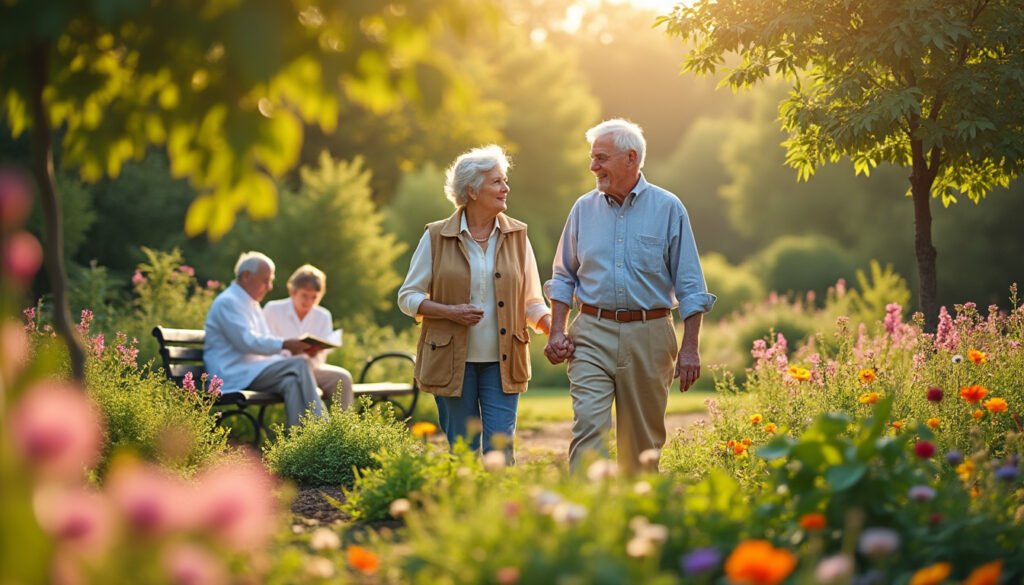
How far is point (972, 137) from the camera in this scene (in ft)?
23.6

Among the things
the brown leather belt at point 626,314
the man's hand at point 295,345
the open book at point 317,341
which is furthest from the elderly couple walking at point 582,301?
the man's hand at point 295,345

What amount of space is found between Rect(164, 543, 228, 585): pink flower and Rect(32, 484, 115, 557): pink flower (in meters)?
0.18

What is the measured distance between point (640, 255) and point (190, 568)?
11.9 feet

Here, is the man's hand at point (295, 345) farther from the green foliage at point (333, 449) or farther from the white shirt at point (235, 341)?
the green foliage at point (333, 449)

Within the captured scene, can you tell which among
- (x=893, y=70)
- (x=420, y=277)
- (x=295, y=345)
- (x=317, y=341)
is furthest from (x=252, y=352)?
(x=893, y=70)

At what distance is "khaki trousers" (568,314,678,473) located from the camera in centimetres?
545

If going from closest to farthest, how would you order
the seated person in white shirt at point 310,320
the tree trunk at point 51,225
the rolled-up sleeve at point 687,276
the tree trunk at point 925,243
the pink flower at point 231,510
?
the pink flower at point 231,510, the tree trunk at point 51,225, the rolled-up sleeve at point 687,276, the tree trunk at point 925,243, the seated person in white shirt at point 310,320

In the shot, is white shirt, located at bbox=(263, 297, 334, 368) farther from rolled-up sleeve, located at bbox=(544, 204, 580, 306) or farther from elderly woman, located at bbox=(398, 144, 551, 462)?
rolled-up sleeve, located at bbox=(544, 204, 580, 306)

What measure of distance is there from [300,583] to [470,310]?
2745 millimetres

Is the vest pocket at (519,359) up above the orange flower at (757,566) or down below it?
above

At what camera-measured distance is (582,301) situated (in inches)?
A: 221

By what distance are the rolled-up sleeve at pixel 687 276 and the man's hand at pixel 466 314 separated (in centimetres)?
100

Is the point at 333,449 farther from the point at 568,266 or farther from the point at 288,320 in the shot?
the point at 288,320

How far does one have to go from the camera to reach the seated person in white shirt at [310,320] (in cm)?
888
